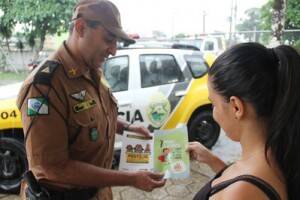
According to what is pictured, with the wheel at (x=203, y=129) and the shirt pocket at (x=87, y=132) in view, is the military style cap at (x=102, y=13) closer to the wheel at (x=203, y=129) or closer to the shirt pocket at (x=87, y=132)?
the shirt pocket at (x=87, y=132)

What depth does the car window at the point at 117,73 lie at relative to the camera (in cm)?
503

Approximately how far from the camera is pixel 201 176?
5113 millimetres

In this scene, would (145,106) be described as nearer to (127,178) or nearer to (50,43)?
(127,178)

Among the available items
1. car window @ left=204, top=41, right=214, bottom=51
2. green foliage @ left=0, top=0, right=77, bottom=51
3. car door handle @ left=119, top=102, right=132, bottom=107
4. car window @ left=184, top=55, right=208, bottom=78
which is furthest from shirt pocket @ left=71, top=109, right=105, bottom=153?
car window @ left=204, top=41, right=214, bottom=51

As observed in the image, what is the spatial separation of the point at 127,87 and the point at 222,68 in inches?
153

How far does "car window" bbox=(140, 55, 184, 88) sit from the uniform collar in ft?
11.1

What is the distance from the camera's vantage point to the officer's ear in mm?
1743

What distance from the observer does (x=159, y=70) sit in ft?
17.8

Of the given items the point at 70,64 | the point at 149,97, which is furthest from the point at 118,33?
the point at 149,97

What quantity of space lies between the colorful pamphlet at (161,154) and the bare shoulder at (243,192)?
820mm

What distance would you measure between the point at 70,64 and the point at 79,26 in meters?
0.18

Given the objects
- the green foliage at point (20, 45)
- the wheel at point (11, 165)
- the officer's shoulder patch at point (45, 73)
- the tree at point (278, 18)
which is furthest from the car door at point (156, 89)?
the green foliage at point (20, 45)

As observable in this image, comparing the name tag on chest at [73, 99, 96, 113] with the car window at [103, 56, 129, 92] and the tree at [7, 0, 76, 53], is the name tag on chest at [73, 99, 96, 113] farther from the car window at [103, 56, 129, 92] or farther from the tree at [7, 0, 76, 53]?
the tree at [7, 0, 76, 53]

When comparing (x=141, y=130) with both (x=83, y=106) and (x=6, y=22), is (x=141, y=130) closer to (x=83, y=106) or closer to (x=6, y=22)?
(x=83, y=106)
